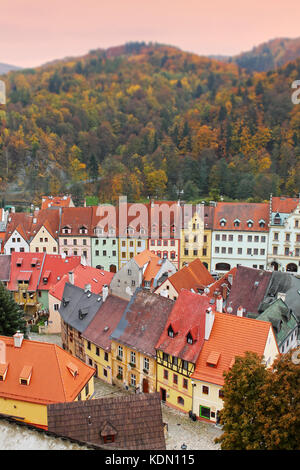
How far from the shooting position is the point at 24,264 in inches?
1980

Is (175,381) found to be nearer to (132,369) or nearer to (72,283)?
(132,369)

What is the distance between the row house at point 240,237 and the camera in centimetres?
6200

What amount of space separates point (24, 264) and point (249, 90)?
3976 inches

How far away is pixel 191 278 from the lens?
45594 mm

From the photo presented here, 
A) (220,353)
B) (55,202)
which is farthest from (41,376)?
(55,202)

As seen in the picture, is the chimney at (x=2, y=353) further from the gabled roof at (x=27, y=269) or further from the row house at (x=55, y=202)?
the row house at (x=55, y=202)

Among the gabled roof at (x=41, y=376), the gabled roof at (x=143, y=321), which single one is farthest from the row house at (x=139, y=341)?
the gabled roof at (x=41, y=376)

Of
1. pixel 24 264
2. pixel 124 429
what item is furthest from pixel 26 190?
pixel 124 429

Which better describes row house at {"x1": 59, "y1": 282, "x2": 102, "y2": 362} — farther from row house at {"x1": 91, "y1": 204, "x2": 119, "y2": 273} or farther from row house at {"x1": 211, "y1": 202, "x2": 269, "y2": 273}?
row house at {"x1": 211, "y1": 202, "x2": 269, "y2": 273}

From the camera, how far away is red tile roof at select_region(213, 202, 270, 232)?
6203 cm

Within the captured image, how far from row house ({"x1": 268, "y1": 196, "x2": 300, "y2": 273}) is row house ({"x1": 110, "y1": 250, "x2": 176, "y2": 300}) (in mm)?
19528

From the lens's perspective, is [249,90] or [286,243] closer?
[286,243]

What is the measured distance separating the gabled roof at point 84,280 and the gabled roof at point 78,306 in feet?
8.43
